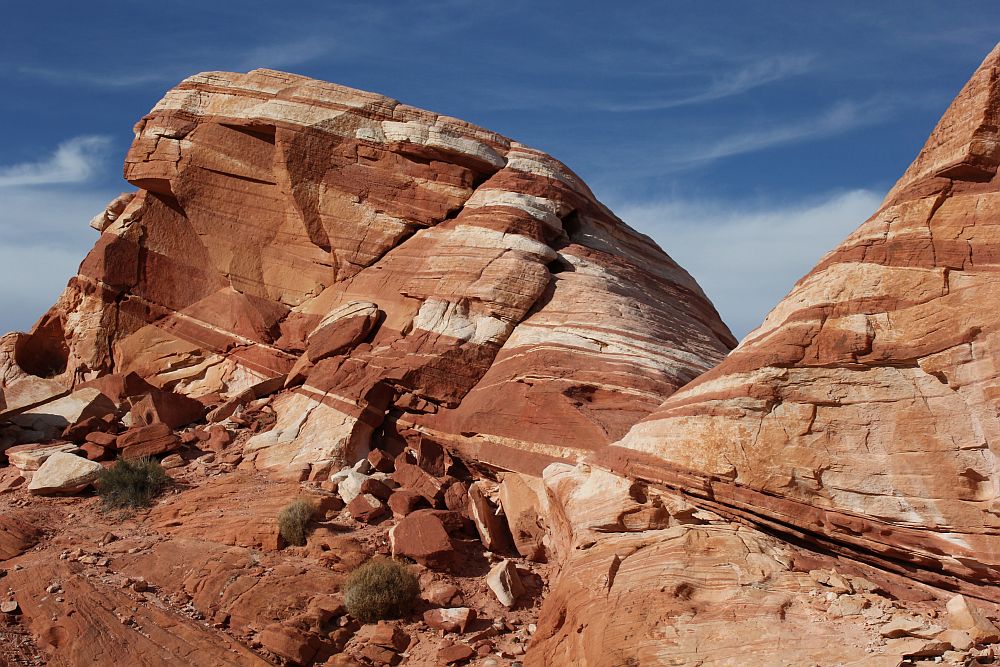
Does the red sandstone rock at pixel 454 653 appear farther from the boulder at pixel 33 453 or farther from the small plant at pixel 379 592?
the boulder at pixel 33 453

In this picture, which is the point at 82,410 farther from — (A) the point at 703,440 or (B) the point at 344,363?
(A) the point at 703,440

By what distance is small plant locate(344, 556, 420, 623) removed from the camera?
12.7m

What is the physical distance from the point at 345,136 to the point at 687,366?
9.72m

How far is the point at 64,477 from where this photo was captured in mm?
16672

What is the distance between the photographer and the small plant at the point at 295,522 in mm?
14391

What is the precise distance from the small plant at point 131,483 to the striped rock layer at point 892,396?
941 centimetres

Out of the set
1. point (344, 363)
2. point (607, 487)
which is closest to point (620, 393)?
point (607, 487)

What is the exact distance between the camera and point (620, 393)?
15570 millimetres

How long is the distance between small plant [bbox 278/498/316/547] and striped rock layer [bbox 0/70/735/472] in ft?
6.81

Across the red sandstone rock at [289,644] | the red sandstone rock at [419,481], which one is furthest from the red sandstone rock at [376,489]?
the red sandstone rock at [289,644]

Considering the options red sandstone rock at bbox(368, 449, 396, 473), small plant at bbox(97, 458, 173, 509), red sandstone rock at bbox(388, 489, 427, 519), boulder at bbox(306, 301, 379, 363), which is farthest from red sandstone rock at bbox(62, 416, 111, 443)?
red sandstone rock at bbox(388, 489, 427, 519)

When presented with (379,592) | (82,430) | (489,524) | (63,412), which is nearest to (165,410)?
(82,430)

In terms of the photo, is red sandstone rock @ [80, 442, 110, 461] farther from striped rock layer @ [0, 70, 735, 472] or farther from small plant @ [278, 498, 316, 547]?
small plant @ [278, 498, 316, 547]

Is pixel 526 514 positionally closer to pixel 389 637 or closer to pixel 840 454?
pixel 389 637
